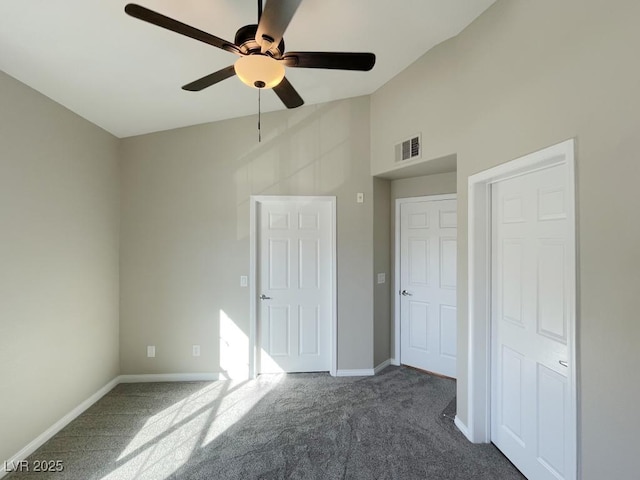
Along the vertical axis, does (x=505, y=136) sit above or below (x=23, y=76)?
below

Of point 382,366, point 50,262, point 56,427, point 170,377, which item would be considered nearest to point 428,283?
point 382,366

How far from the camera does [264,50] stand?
4.52 feet

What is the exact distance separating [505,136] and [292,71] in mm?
1796

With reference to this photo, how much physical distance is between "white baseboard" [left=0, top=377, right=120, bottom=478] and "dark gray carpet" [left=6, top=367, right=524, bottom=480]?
0.05 metres

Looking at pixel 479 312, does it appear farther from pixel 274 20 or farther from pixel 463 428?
pixel 274 20

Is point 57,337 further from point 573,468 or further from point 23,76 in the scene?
point 573,468

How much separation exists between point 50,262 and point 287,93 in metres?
2.25

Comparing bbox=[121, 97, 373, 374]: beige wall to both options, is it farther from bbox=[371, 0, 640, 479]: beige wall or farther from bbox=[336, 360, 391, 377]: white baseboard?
bbox=[371, 0, 640, 479]: beige wall

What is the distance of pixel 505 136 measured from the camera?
1878mm

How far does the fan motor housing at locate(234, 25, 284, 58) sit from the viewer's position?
1.38 m

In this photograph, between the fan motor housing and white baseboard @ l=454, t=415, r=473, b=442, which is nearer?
the fan motor housing

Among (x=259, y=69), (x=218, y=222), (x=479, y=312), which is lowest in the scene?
(x=479, y=312)

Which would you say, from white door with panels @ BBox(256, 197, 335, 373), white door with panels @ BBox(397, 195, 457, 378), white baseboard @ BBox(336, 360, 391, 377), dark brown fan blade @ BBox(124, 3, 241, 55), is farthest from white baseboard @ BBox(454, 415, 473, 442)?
dark brown fan blade @ BBox(124, 3, 241, 55)

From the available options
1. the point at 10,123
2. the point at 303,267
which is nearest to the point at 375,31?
the point at 303,267
